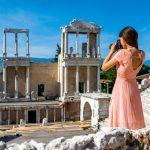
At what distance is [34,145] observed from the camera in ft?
13.3

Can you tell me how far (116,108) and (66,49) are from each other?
119 ft

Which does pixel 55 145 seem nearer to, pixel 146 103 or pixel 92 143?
pixel 92 143

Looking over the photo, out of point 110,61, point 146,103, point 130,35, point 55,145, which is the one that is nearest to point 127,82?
point 110,61

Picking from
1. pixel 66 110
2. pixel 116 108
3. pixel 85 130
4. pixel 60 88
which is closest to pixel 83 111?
pixel 66 110

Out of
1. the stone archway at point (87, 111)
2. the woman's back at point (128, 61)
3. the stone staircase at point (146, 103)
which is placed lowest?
the stone archway at point (87, 111)

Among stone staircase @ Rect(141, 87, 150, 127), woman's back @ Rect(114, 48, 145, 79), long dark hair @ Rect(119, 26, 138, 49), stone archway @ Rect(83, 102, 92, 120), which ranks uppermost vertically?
long dark hair @ Rect(119, 26, 138, 49)

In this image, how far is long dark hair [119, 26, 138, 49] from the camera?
528 cm

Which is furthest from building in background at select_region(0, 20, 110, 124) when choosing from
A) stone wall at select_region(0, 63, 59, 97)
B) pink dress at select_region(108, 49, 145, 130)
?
pink dress at select_region(108, 49, 145, 130)

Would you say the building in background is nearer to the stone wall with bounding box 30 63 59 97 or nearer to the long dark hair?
the stone wall with bounding box 30 63 59 97

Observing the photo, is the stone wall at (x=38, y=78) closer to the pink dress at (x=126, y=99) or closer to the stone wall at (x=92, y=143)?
the pink dress at (x=126, y=99)

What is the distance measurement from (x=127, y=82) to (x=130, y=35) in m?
0.60

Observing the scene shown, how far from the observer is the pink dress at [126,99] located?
5.23 meters

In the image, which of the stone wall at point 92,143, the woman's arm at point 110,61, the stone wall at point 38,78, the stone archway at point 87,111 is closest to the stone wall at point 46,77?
the stone wall at point 38,78

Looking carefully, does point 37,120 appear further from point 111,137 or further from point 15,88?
point 111,137
